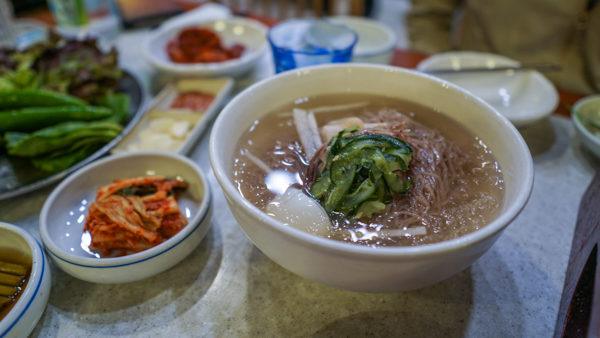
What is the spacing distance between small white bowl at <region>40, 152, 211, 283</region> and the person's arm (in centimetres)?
205

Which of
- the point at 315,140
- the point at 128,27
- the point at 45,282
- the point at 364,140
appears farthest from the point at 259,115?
the point at 128,27

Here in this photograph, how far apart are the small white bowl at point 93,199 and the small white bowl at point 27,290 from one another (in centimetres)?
4

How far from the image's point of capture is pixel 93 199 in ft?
3.95

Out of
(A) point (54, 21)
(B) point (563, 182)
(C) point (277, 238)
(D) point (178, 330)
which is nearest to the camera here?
(C) point (277, 238)

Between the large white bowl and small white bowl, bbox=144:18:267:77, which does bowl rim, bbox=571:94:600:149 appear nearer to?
the large white bowl

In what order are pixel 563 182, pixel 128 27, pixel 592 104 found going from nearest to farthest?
pixel 563 182, pixel 592 104, pixel 128 27

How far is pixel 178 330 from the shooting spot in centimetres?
89

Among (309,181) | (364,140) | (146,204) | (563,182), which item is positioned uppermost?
(364,140)

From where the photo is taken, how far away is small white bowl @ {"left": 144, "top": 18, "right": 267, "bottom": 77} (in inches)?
71.8

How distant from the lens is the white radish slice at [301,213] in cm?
83

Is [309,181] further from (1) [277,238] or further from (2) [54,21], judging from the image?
(2) [54,21]

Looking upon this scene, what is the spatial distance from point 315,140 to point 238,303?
446mm

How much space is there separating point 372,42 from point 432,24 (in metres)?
0.98

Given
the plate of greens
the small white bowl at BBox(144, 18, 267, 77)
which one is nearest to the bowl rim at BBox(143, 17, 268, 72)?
the small white bowl at BBox(144, 18, 267, 77)
